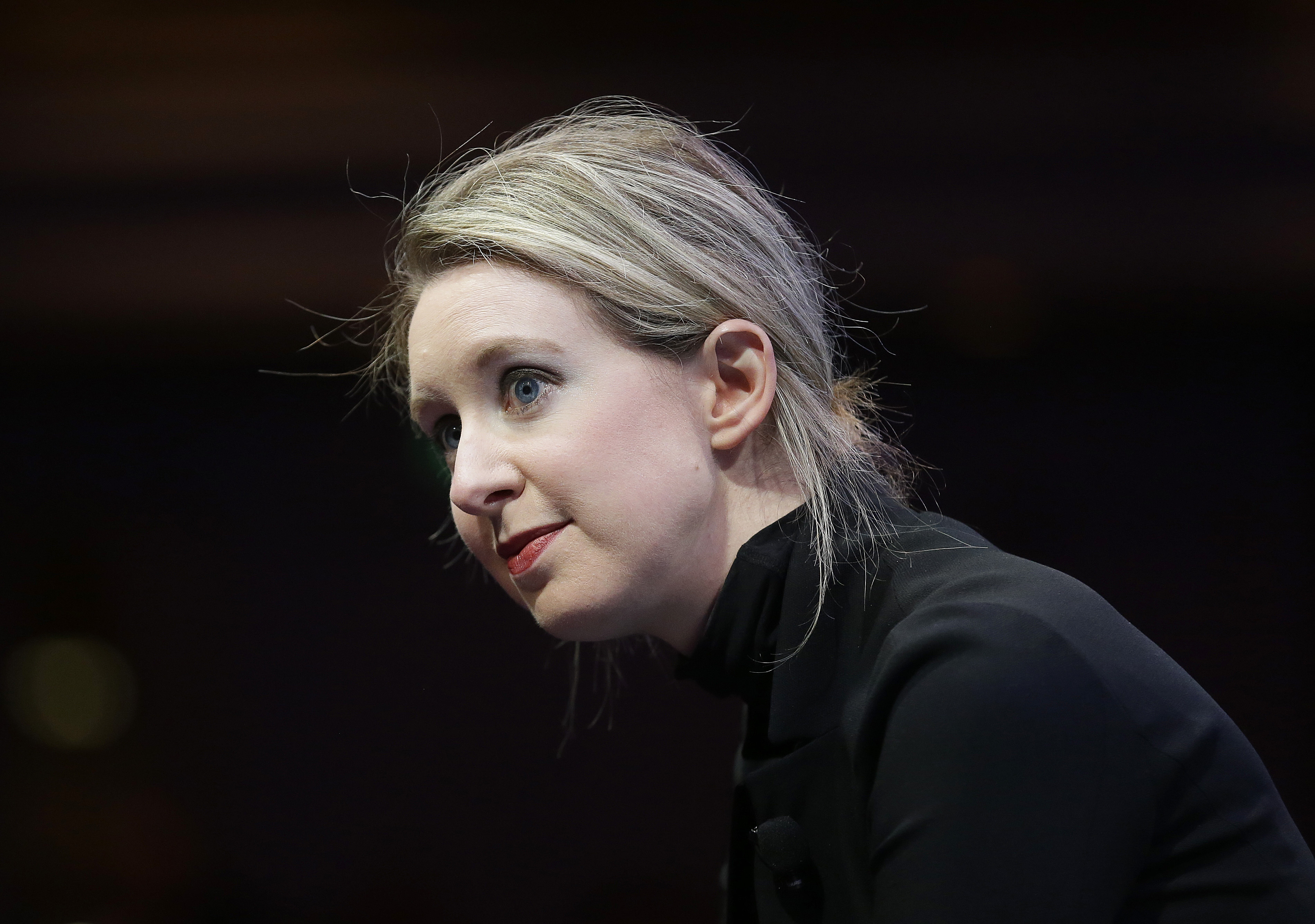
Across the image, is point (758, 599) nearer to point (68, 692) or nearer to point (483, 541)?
point (483, 541)

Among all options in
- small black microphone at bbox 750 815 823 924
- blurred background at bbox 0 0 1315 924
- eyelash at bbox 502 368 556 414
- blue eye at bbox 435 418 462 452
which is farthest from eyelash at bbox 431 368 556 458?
blurred background at bbox 0 0 1315 924

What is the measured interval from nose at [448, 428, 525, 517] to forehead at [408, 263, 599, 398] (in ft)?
0.22

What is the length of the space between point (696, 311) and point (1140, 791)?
585mm

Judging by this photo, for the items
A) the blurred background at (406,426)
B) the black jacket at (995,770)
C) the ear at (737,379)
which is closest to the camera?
the black jacket at (995,770)

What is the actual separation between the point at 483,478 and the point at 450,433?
14cm

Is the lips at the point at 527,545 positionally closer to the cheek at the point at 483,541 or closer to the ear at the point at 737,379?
the cheek at the point at 483,541

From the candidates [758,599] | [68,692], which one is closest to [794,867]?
[758,599]

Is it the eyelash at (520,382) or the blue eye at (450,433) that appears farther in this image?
the blue eye at (450,433)

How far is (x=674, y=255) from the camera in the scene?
108 cm

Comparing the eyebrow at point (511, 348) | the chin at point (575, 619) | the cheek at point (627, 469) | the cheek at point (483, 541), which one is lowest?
the chin at point (575, 619)

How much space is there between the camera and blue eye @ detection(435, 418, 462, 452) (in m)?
1.14

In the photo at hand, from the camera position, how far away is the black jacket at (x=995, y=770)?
75cm

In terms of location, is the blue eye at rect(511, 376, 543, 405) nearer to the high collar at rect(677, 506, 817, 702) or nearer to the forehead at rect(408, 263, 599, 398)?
the forehead at rect(408, 263, 599, 398)

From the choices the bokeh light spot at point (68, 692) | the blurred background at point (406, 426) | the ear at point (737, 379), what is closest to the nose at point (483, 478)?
the ear at point (737, 379)
